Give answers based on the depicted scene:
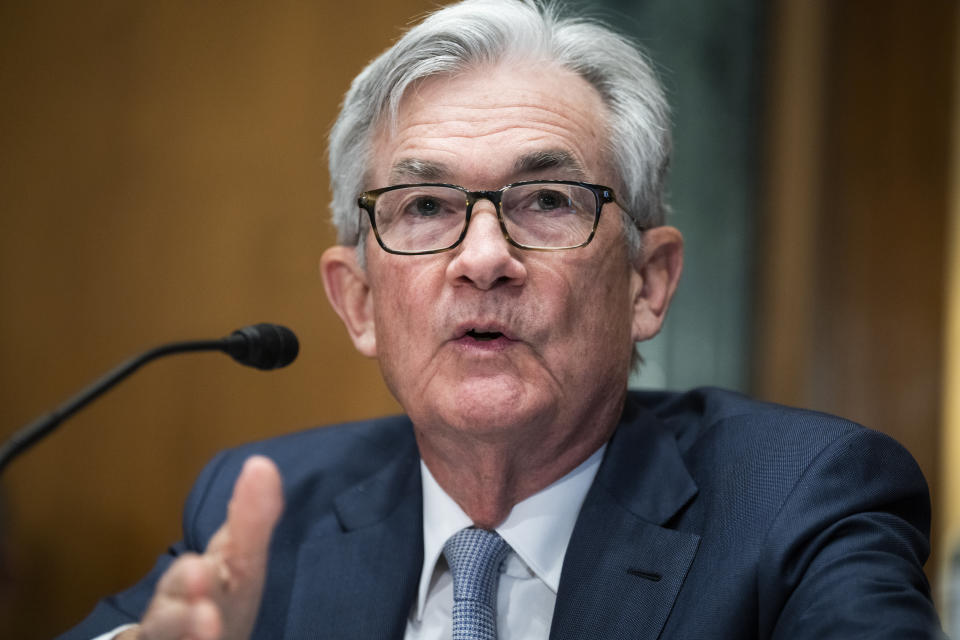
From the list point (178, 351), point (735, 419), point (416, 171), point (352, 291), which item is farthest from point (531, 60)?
point (178, 351)

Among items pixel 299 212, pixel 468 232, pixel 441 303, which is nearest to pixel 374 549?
pixel 441 303

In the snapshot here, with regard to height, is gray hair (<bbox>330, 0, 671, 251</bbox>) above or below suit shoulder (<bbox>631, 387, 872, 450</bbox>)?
above

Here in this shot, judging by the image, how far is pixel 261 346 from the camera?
1.30 metres

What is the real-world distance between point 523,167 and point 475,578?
66 centimetres

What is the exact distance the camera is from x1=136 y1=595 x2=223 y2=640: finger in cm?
104

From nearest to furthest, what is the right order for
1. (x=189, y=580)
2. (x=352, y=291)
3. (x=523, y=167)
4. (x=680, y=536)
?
(x=189, y=580) → (x=680, y=536) → (x=523, y=167) → (x=352, y=291)

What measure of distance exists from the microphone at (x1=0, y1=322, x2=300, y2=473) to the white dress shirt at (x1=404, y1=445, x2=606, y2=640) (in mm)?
479

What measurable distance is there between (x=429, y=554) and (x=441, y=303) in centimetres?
44

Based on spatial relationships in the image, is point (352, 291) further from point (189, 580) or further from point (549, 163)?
point (189, 580)

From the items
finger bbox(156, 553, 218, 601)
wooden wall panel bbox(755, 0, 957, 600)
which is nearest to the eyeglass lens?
finger bbox(156, 553, 218, 601)

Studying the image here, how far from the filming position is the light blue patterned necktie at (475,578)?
1457mm

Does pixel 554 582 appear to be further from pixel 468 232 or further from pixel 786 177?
pixel 786 177

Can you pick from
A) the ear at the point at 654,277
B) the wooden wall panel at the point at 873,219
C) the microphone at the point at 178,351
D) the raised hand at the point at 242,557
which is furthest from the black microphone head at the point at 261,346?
the wooden wall panel at the point at 873,219

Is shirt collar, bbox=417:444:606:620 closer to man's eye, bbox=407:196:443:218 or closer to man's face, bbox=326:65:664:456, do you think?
man's face, bbox=326:65:664:456
